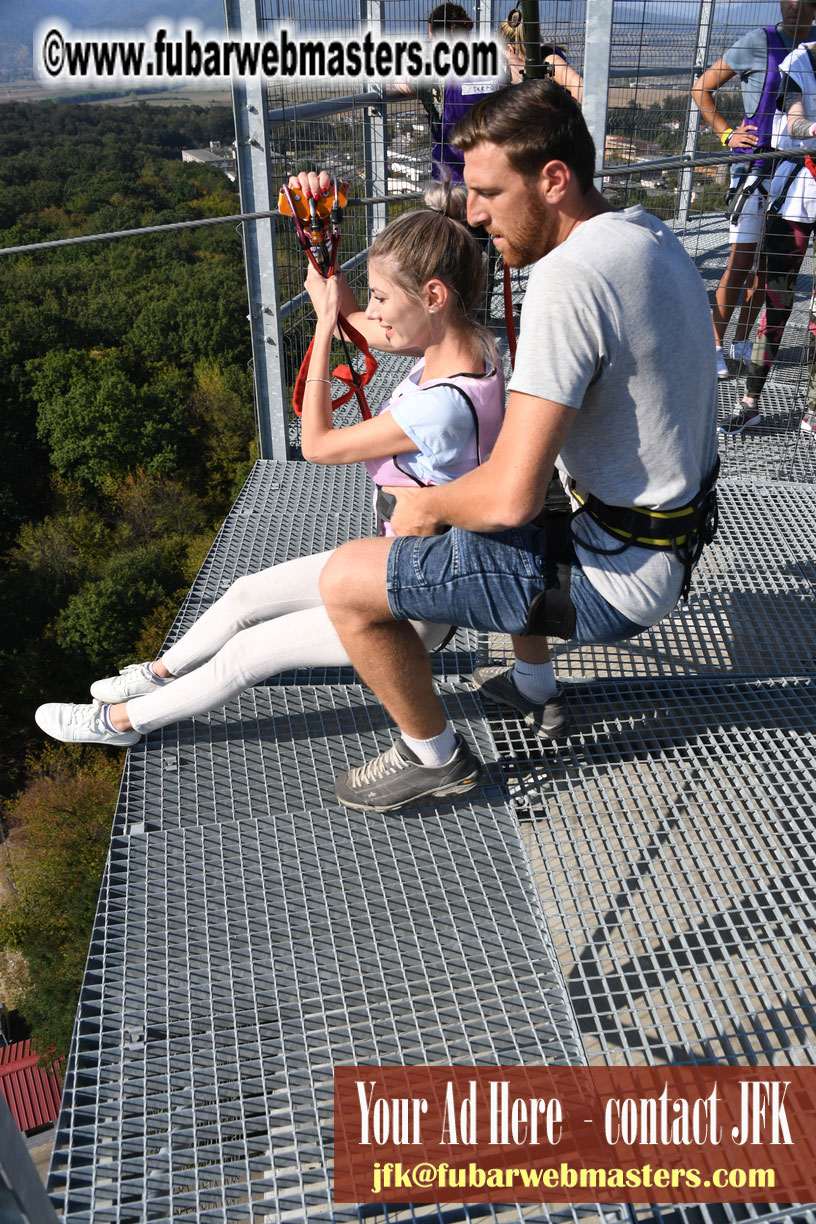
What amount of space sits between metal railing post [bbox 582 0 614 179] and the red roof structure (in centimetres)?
2001

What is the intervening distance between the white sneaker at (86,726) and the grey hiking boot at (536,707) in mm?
917

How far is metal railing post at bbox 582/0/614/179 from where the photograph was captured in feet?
10.3

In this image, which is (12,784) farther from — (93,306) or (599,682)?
(599,682)

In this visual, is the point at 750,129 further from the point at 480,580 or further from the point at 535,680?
the point at 480,580

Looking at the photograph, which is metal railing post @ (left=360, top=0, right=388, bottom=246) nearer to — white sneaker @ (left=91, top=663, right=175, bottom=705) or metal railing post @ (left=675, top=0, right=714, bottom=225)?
metal railing post @ (left=675, top=0, right=714, bottom=225)

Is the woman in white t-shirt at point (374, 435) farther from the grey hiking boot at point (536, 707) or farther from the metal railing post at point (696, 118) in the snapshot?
the metal railing post at point (696, 118)

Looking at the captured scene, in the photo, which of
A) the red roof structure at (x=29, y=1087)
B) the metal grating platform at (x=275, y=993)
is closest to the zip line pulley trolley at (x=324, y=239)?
the metal grating platform at (x=275, y=993)

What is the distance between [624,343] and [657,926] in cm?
112

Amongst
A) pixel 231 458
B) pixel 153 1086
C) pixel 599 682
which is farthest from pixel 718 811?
pixel 231 458

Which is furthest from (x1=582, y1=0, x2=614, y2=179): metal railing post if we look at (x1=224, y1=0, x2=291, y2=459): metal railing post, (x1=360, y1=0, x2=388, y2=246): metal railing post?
(x1=360, y1=0, x2=388, y2=246): metal railing post

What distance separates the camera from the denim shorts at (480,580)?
6.07 feet

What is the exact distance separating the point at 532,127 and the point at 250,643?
1192mm

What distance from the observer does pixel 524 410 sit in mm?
1584

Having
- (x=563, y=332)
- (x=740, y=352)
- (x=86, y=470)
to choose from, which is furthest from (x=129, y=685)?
(x=86, y=470)
